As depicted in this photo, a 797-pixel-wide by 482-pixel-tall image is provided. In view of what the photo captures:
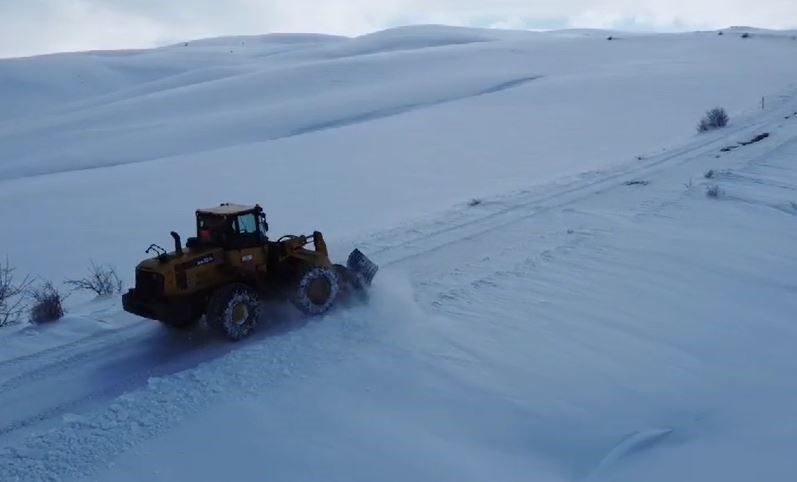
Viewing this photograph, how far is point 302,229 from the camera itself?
52.3 ft

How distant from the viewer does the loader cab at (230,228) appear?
9422mm

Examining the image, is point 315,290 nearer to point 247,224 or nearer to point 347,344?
point 347,344

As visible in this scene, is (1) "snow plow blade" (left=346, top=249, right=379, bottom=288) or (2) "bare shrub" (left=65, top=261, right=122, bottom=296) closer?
(1) "snow plow blade" (left=346, top=249, right=379, bottom=288)

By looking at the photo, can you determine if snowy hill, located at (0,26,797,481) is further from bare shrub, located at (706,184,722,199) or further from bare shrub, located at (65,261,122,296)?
bare shrub, located at (65,261,122,296)

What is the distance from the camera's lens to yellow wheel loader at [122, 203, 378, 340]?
352 inches

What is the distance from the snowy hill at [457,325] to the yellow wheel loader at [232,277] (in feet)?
1.09

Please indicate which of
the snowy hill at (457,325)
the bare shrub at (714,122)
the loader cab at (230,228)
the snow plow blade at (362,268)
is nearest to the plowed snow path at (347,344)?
the snowy hill at (457,325)

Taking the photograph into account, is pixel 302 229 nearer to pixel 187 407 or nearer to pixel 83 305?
pixel 83 305

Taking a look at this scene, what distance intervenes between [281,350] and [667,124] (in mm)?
22337

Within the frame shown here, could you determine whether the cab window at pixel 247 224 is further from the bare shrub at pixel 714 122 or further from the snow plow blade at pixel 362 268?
the bare shrub at pixel 714 122

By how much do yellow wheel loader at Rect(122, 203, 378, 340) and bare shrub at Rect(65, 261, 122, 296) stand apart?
2456 millimetres

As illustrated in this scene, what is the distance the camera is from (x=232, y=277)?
31.0ft

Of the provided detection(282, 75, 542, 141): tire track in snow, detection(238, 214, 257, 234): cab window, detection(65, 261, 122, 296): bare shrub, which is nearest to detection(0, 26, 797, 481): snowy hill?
detection(65, 261, 122, 296): bare shrub

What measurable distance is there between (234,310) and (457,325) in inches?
103
